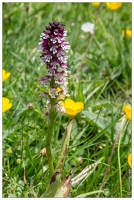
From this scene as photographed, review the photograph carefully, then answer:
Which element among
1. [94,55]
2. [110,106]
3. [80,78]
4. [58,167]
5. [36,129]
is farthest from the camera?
[94,55]

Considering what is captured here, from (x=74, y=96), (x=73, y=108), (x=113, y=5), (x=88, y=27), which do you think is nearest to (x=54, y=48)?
(x=73, y=108)

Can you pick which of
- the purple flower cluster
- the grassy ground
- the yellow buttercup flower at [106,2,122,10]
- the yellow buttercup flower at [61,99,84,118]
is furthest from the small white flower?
the purple flower cluster

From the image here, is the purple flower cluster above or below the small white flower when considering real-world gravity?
below

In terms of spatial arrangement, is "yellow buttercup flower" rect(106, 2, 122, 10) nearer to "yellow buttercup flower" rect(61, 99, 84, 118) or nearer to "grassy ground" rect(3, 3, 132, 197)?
"grassy ground" rect(3, 3, 132, 197)

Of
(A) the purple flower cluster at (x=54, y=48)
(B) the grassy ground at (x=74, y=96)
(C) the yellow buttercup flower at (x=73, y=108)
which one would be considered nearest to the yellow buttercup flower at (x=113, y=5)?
(B) the grassy ground at (x=74, y=96)

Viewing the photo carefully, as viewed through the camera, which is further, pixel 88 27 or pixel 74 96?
pixel 88 27

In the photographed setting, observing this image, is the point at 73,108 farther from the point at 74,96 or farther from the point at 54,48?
the point at 74,96

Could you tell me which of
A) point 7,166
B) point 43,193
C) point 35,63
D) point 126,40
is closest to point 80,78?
point 35,63

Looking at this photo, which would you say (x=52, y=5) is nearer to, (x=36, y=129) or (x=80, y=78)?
(x=80, y=78)
